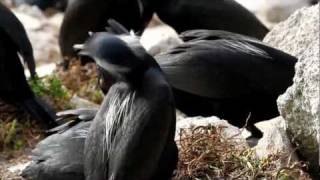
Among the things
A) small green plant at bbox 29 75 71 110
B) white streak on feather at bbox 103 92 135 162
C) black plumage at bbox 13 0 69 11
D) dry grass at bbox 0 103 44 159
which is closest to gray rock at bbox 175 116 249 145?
white streak on feather at bbox 103 92 135 162

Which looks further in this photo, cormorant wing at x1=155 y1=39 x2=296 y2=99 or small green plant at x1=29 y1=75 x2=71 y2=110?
small green plant at x1=29 y1=75 x2=71 y2=110

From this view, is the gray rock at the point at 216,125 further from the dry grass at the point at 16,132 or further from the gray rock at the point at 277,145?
the dry grass at the point at 16,132

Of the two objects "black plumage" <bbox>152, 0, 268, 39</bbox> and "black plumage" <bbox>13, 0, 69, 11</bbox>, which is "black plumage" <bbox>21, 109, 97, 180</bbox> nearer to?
"black plumage" <bbox>152, 0, 268, 39</bbox>

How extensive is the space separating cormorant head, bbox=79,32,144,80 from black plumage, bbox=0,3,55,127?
212cm

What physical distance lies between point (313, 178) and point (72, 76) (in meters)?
3.23

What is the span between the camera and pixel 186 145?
190 inches

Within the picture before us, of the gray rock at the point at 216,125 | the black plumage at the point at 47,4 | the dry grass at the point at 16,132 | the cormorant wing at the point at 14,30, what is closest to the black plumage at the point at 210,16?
the cormorant wing at the point at 14,30

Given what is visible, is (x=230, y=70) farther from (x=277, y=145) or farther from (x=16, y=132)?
(x=16, y=132)

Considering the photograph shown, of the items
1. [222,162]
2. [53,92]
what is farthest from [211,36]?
[53,92]

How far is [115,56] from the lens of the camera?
4055 millimetres

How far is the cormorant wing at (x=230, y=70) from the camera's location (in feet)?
18.0

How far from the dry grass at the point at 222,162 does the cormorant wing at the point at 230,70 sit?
0.73 m

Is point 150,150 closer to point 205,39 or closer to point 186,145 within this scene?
point 186,145

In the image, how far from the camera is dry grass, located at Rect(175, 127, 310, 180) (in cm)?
458
